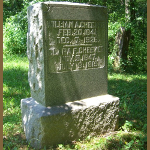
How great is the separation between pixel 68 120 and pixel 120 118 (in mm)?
1394

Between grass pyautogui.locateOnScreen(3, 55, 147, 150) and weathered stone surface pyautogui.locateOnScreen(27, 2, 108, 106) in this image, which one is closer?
weathered stone surface pyautogui.locateOnScreen(27, 2, 108, 106)

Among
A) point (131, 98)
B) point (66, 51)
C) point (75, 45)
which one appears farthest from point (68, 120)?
point (131, 98)

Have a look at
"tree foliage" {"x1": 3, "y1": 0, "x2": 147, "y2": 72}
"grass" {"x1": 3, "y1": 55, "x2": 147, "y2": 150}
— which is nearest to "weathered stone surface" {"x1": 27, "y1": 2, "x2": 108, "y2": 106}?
"grass" {"x1": 3, "y1": 55, "x2": 147, "y2": 150}

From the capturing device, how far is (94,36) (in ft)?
12.4

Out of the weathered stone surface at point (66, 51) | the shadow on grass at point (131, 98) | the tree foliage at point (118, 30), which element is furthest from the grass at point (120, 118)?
the tree foliage at point (118, 30)

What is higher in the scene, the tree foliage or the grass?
the tree foliage

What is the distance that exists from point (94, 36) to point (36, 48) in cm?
102

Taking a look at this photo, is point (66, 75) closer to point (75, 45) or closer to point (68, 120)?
point (75, 45)

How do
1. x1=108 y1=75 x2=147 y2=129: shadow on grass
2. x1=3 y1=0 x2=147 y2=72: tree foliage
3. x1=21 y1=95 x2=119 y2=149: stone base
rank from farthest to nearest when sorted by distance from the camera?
x1=3 y1=0 x2=147 y2=72: tree foliage
x1=108 y1=75 x2=147 y2=129: shadow on grass
x1=21 y1=95 x2=119 y2=149: stone base

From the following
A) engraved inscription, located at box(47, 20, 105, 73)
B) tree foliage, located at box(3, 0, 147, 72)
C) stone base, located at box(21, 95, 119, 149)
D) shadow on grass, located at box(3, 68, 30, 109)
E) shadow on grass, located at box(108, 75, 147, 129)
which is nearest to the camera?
stone base, located at box(21, 95, 119, 149)

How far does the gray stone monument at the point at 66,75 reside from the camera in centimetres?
326

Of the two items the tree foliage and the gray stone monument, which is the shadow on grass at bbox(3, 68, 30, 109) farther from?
the tree foliage

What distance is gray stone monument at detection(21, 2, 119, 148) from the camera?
10.7 ft

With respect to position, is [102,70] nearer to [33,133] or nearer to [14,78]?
[33,133]
